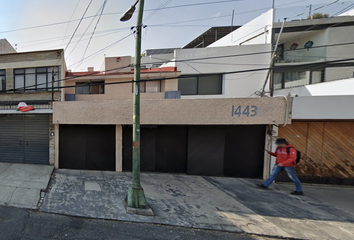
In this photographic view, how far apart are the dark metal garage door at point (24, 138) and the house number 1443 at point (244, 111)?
8.74 meters

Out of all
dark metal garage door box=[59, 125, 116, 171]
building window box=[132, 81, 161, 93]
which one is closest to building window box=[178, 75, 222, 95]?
building window box=[132, 81, 161, 93]

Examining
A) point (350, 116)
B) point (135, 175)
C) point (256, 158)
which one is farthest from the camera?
point (256, 158)

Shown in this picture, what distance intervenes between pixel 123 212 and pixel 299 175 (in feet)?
24.0

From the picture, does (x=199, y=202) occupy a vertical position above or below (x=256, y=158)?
below

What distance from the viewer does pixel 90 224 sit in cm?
368

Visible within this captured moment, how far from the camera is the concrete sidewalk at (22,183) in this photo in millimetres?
4589

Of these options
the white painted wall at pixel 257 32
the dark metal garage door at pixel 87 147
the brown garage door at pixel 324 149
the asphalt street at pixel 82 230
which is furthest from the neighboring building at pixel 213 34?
the asphalt street at pixel 82 230

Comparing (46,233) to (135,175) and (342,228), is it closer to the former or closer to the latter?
(135,175)

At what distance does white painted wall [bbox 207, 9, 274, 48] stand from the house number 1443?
9.59 m

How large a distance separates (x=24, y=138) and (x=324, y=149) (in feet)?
45.9

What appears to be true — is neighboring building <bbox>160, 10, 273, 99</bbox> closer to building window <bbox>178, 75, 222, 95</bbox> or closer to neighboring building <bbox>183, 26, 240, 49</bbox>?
building window <bbox>178, 75, 222, 95</bbox>

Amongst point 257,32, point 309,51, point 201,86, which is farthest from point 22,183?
point 309,51

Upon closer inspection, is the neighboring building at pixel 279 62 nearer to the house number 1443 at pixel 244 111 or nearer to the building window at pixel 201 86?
the building window at pixel 201 86

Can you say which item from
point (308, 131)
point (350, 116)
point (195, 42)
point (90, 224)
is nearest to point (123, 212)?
point (90, 224)
